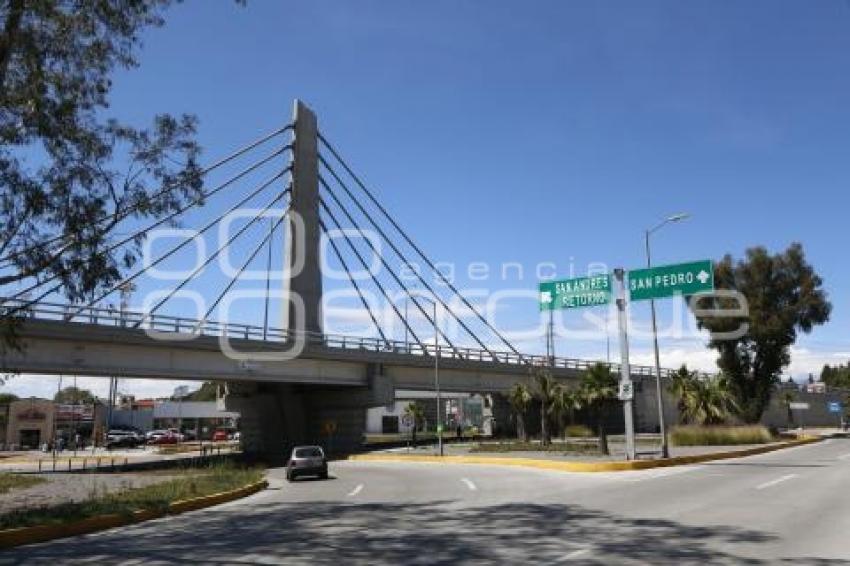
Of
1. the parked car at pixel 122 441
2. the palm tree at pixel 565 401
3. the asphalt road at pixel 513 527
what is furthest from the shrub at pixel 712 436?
the parked car at pixel 122 441

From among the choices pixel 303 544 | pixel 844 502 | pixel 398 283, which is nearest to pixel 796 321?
pixel 398 283

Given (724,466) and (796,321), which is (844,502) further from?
(796,321)

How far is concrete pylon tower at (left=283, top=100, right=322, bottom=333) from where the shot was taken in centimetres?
4975

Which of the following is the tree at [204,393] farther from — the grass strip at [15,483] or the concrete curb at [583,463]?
the grass strip at [15,483]

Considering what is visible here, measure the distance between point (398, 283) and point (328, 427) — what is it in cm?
1042

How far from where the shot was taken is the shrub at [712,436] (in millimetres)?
45344

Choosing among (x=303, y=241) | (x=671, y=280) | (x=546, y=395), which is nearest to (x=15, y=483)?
(x=303, y=241)

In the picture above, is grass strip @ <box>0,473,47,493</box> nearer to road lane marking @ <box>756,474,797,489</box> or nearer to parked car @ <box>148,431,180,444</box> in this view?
road lane marking @ <box>756,474,797,489</box>

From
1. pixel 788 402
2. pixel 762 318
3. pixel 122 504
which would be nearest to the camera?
pixel 122 504

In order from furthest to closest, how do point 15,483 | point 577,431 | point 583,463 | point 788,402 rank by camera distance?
point 788,402 → point 577,431 → point 15,483 → point 583,463

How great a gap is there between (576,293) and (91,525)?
20481mm

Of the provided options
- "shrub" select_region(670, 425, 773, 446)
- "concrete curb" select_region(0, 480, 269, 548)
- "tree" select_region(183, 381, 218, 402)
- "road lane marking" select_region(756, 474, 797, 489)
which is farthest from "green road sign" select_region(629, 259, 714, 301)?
"tree" select_region(183, 381, 218, 402)

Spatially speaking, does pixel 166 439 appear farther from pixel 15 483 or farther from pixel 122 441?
pixel 15 483

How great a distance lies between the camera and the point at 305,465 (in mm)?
29719
